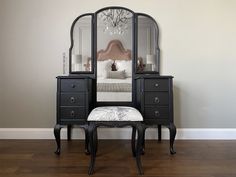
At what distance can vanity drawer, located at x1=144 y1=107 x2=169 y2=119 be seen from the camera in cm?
269

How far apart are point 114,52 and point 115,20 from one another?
1.32 feet

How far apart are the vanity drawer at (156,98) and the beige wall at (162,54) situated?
0.59 meters

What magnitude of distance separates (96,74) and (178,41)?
1112 mm

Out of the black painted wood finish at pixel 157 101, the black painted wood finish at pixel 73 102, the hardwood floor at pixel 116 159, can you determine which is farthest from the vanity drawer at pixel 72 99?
the black painted wood finish at pixel 157 101

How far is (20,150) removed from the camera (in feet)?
8.98

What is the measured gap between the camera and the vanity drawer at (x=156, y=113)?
2.69 m

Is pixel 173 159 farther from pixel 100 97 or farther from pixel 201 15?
pixel 201 15

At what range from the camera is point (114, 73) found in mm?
3074

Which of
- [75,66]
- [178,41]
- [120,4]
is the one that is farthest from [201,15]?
[75,66]

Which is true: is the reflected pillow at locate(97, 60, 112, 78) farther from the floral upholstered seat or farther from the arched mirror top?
the floral upholstered seat

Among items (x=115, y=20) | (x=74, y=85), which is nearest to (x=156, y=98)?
(x=74, y=85)

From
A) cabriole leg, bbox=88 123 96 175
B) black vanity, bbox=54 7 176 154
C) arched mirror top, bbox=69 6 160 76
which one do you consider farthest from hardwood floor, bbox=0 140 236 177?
arched mirror top, bbox=69 6 160 76

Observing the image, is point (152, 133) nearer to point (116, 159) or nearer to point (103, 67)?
point (116, 159)

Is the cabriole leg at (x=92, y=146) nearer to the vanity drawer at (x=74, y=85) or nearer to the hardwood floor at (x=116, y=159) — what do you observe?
the hardwood floor at (x=116, y=159)
